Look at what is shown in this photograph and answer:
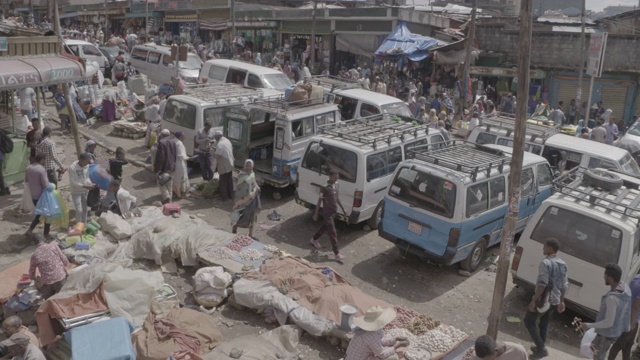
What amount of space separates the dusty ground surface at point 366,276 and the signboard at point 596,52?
1083cm

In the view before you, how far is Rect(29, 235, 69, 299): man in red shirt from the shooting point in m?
7.31

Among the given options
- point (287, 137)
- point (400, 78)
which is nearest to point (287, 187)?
point (287, 137)

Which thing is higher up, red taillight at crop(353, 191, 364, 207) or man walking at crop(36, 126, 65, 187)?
man walking at crop(36, 126, 65, 187)

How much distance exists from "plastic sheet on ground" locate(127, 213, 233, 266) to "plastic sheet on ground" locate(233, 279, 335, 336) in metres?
1.39

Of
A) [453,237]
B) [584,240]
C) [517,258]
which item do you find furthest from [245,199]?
[584,240]

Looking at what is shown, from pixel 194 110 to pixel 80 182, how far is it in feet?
14.0

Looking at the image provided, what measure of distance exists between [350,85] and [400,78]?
11.1 meters

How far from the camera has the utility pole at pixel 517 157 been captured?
6391mm

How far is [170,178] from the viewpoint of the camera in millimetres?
12039

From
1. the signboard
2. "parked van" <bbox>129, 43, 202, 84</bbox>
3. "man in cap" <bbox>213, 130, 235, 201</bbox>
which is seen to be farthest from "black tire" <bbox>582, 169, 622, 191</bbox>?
"parked van" <bbox>129, 43, 202, 84</bbox>

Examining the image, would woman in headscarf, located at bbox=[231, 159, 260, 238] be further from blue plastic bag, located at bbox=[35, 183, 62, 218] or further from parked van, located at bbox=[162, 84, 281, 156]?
parked van, located at bbox=[162, 84, 281, 156]

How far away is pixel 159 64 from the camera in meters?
23.5

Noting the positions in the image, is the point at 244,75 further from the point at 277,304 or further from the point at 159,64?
the point at 277,304

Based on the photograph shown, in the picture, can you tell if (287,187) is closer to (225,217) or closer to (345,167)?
(225,217)
